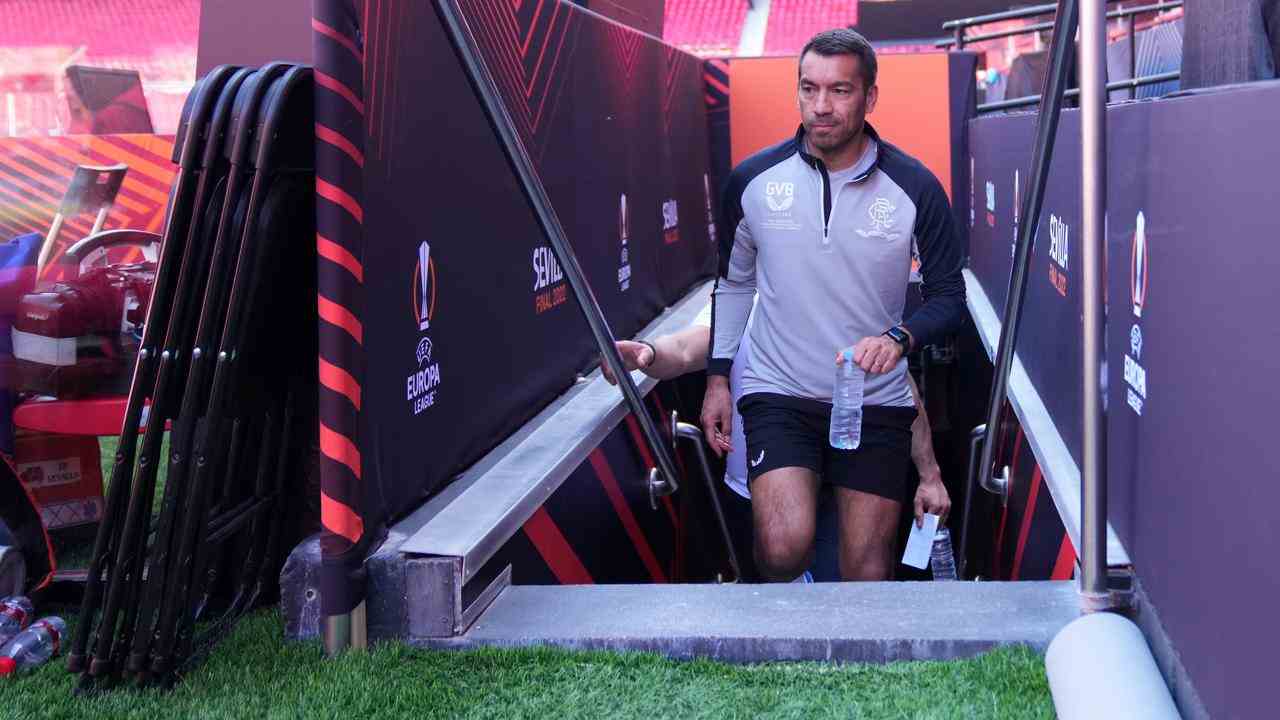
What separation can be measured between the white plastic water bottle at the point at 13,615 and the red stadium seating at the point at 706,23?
26.5 metres

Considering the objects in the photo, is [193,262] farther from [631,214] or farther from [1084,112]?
[631,214]

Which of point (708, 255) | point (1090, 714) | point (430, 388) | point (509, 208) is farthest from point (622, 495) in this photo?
point (708, 255)

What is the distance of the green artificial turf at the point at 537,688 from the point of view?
231 cm

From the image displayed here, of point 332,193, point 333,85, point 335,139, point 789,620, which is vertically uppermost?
point 333,85

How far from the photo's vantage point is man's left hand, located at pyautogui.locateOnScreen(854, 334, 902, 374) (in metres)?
3.52

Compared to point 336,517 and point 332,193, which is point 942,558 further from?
point 332,193

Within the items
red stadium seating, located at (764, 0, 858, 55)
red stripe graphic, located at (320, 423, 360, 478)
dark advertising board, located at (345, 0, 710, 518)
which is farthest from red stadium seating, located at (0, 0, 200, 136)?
red stripe graphic, located at (320, 423, 360, 478)

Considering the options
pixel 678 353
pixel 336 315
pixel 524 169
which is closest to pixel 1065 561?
pixel 524 169

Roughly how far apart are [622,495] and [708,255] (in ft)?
13.2

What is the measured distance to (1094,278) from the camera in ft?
7.98

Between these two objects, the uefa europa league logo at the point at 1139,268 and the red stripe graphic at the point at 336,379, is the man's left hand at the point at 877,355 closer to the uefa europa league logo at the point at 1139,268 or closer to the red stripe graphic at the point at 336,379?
the uefa europa league logo at the point at 1139,268

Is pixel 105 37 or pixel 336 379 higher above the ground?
pixel 105 37

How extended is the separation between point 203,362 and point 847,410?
1939 millimetres

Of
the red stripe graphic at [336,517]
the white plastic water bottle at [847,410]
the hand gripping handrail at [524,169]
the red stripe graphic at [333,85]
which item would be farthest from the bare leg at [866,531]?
the red stripe graphic at [333,85]
